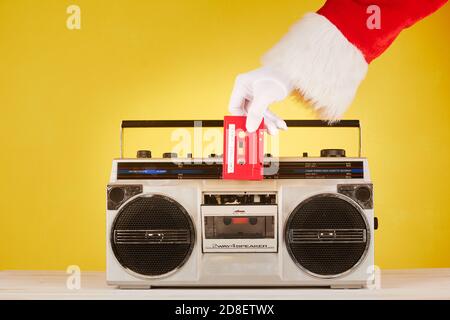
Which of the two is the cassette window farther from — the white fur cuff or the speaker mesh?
the white fur cuff

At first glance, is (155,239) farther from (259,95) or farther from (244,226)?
(259,95)

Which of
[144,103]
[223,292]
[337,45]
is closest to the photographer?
[337,45]

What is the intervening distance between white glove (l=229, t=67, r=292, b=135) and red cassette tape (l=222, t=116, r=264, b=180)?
21mm

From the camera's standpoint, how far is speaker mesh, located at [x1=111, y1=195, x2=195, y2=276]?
111 cm

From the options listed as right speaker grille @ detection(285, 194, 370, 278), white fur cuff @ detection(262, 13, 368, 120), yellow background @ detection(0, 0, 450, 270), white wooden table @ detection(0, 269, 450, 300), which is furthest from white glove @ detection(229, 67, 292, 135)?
yellow background @ detection(0, 0, 450, 270)

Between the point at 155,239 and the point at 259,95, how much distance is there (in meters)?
0.33

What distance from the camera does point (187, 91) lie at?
192 centimetres

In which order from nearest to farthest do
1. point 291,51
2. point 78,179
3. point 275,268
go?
point 291,51 < point 275,268 < point 78,179

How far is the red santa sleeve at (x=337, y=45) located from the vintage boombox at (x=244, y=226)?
0.18 m

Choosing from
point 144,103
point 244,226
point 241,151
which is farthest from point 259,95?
point 144,103

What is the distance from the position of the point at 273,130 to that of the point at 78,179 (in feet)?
3.23

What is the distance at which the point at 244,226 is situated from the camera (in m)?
1.13
